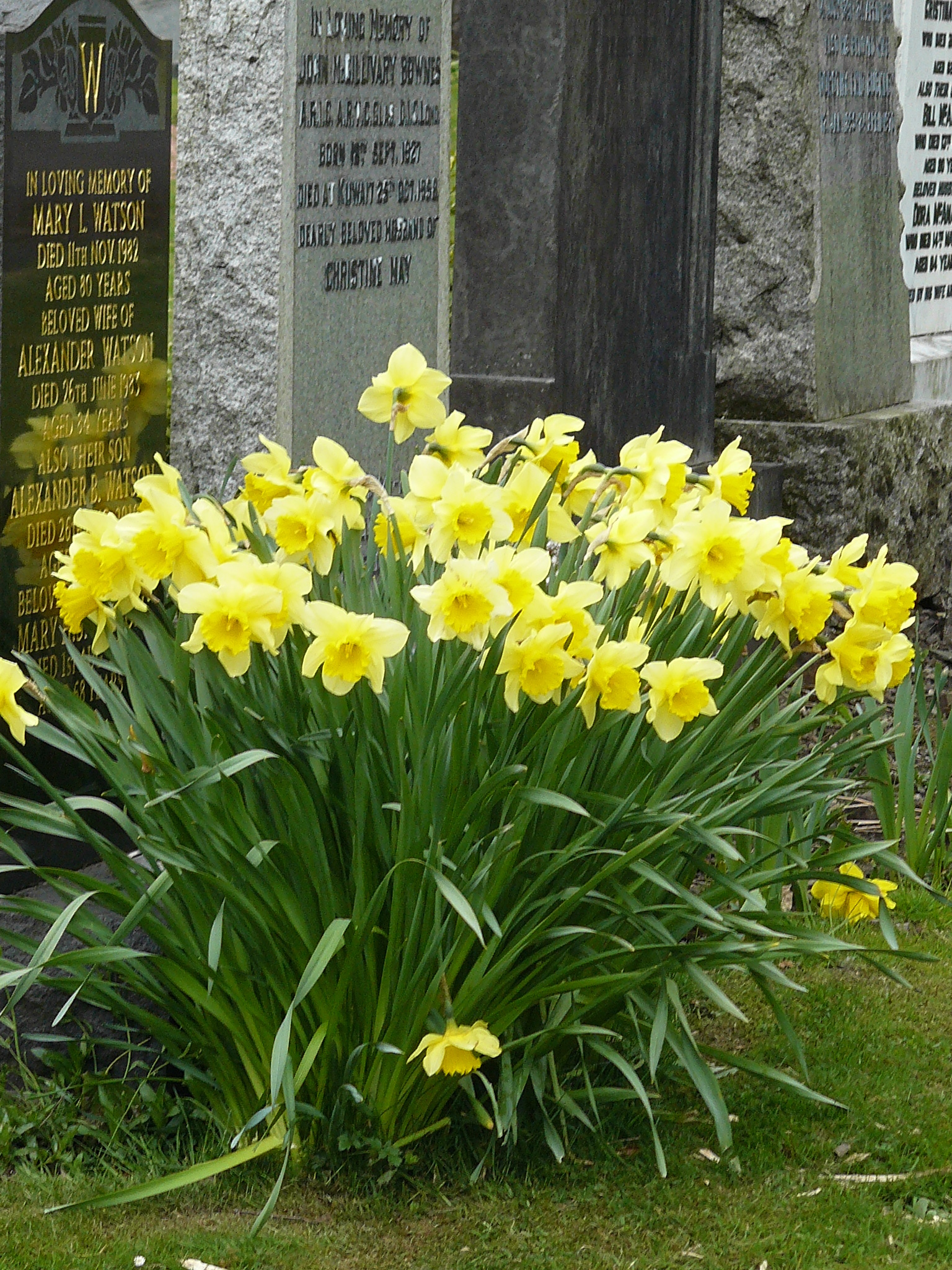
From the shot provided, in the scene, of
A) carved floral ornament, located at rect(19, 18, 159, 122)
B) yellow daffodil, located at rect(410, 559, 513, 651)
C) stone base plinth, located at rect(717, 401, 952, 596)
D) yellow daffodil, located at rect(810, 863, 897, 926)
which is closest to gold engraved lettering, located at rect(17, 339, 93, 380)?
carved floral ornament, located at rect(19, 18, 159, 122)

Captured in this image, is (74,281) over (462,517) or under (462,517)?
over

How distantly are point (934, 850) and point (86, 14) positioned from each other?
2.33 metres

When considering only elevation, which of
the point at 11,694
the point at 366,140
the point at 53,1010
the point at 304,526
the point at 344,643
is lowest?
the point at 53,1010

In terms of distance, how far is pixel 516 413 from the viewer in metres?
4.61

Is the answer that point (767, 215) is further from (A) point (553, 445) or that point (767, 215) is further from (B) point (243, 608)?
(B) point (243, 608)

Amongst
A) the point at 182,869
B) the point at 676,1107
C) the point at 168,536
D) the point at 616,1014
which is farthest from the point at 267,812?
the point at 676,1107

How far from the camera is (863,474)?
5.95 meters

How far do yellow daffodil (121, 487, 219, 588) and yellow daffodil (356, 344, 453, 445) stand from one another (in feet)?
1.45

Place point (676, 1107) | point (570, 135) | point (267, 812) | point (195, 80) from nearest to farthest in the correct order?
point (267, 812), point (676, 1107), point (195, 80), point (570, 135)

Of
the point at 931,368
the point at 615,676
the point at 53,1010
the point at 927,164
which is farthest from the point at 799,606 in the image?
the point at 927,164

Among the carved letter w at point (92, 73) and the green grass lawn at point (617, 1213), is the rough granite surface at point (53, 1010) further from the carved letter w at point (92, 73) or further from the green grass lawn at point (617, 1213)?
the carved letter w at point (92, 73)

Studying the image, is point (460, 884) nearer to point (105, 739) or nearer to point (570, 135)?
point (105, 739)

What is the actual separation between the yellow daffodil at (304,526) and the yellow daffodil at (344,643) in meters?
0.26

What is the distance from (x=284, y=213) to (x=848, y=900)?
1.72 meters
